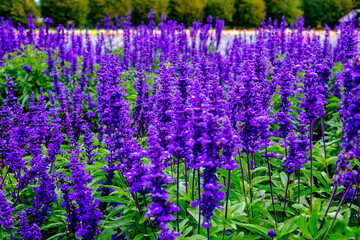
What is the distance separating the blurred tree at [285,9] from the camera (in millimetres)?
48881

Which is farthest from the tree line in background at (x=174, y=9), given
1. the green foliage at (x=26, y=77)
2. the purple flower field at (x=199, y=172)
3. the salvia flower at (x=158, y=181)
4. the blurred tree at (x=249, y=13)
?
the salvia flower at (x=158, y=181)

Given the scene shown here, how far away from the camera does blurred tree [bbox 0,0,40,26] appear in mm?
37119

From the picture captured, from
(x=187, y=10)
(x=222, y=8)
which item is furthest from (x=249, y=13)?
(x=187, y=10)

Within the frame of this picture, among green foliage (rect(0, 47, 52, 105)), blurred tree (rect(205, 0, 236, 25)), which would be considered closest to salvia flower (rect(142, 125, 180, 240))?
green foliage (rect(0, 47, 52, 105))

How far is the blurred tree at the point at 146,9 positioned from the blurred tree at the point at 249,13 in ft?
38.4

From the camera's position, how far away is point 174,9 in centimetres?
4150

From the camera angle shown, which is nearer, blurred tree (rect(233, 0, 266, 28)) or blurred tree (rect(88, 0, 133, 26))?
blurred tree (rect(88, 0, 133, 26))

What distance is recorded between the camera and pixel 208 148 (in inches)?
126

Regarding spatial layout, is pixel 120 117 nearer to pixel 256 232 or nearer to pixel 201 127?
pixel 201 127

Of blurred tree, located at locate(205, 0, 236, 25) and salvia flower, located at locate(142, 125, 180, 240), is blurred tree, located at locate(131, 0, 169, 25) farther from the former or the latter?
salvia flower, located at locate(142, 125, 180, 240)

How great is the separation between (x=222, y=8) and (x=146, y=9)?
10623 millimetres

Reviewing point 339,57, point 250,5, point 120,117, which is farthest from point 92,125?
point 250,5

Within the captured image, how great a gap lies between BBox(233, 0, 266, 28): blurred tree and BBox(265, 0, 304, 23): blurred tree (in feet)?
17.6

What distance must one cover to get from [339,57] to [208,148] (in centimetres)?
1172
